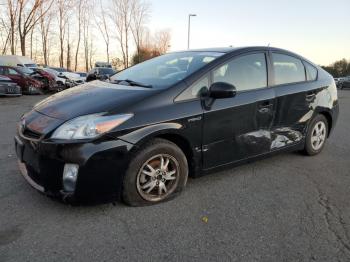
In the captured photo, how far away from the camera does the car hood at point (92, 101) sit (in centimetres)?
318

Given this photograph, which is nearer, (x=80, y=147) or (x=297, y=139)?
(x=80, y=147)

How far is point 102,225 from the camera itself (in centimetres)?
301

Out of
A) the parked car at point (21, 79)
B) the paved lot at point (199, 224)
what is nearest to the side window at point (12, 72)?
the parked car at point (21, 79)

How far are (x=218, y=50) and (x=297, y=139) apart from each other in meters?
1.69

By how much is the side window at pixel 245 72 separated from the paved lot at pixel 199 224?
1.14m

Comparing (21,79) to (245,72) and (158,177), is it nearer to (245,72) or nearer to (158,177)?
(245,72)

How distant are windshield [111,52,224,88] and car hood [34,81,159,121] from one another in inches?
11.0

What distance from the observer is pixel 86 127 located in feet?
9.88

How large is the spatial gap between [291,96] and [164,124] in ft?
6.78

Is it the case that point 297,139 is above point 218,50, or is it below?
below

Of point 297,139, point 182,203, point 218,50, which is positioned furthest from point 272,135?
point 182,203

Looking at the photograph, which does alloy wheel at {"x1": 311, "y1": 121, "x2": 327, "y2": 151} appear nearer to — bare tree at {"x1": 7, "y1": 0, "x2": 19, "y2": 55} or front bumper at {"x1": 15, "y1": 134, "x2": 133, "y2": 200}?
front bumper at {"x1": 15, "y1": 134, "x2": 133, "y2": 200}

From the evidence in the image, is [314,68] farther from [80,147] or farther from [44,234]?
[44,234]

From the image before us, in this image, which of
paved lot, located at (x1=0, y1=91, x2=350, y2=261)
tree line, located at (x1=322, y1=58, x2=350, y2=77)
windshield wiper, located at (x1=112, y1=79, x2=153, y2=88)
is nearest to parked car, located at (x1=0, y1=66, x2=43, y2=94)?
paved lot, located at (x1=0, y1=91, x2=350, y2=261)
